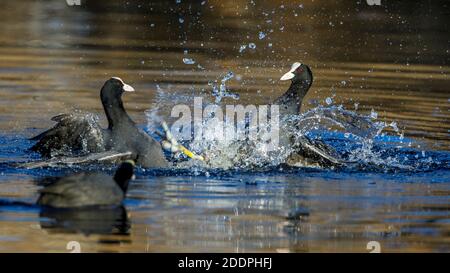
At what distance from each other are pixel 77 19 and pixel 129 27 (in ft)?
4.26

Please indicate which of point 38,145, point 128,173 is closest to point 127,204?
point 128,173

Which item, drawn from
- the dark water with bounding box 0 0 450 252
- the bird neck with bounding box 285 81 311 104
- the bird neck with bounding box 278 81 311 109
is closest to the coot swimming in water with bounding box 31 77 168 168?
the dark water with bounding box 0 0 450 252

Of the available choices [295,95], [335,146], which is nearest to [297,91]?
[295,95]

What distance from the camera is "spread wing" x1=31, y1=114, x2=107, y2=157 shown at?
10258 mm

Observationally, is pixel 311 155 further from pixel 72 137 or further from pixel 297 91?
pixel 72 137

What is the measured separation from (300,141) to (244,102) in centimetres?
253

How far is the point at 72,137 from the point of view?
409 inches

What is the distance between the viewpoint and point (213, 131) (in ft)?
35.9

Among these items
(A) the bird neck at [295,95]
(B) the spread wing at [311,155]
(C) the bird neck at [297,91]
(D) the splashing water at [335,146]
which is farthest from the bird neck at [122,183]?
(C) the bird neck at [297,91]

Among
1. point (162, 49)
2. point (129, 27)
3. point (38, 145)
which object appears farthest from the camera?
point (129, 27)

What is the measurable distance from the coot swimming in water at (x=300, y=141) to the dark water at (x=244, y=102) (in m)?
0.30

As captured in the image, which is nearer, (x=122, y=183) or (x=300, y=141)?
(x=122, y=183)
